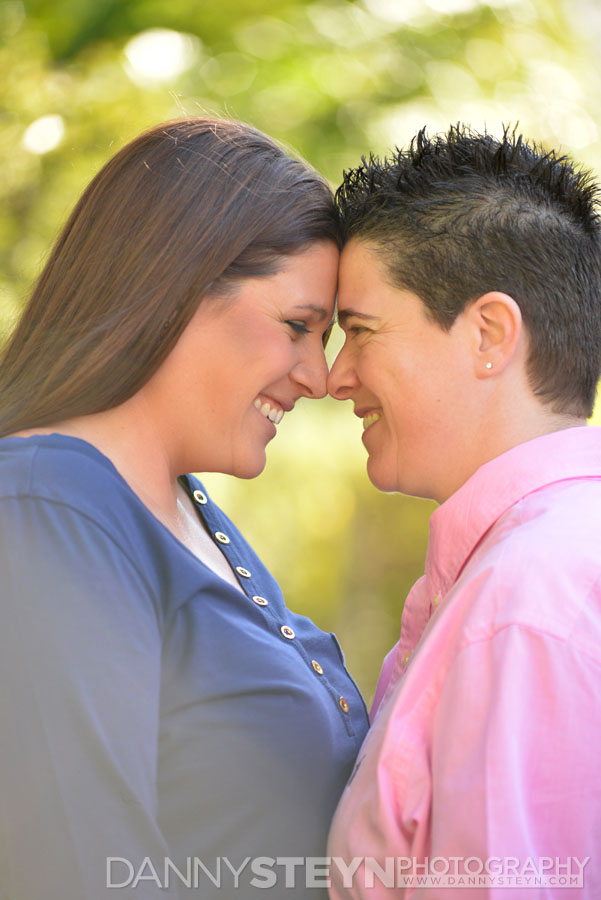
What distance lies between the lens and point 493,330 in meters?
1.57

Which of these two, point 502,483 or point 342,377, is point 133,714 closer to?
point 502,483

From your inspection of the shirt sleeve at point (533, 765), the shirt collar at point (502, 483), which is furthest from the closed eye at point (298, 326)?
the shirt sleeve at point (533, 765)

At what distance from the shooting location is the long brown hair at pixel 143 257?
1.53m

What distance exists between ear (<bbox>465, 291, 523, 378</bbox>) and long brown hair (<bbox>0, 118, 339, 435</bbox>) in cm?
34

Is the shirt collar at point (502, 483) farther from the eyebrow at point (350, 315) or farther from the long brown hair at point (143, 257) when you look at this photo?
the long brown hair at point (143, 257)

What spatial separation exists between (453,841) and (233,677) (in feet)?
1.36

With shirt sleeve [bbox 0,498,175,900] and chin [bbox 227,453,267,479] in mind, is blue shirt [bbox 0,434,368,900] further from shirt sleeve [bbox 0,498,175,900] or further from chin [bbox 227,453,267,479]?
chin [bbox 227,453,267,479]

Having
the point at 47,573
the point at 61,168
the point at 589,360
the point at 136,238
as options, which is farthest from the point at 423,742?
the point at 61,168

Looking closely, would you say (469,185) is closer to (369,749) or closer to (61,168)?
(369,749)

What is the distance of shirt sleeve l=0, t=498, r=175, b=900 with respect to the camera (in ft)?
3.87

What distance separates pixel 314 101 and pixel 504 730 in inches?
157

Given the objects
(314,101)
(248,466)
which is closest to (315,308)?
(248,466)

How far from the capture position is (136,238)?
157cm

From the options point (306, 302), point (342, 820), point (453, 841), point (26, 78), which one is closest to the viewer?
point (453, 841)
